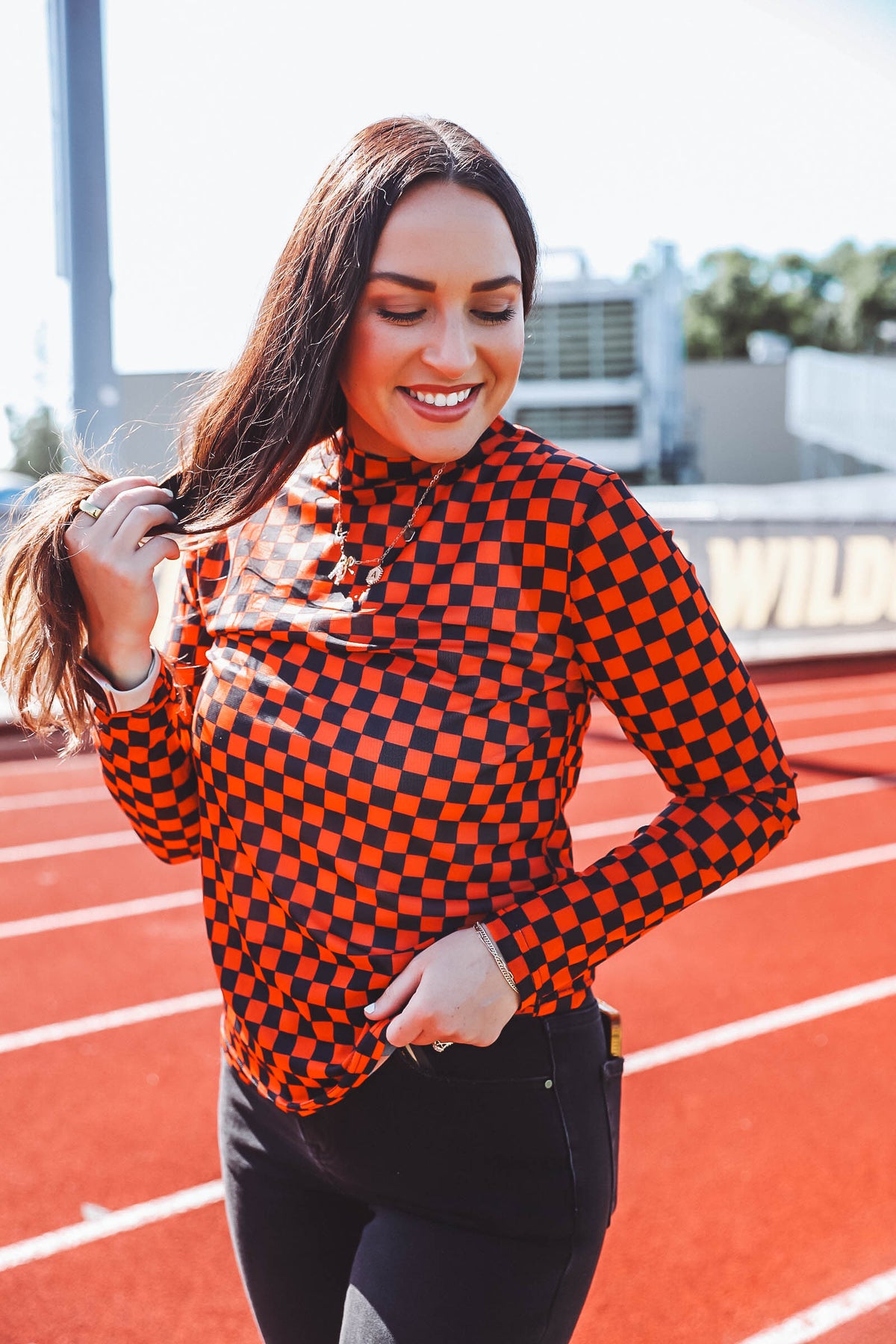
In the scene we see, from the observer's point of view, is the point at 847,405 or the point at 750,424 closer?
the point at 847,405

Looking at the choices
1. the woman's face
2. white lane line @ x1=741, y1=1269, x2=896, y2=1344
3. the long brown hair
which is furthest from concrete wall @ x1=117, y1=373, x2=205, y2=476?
white lane line @ x1=741, y1=1269, x2=896, y2=1344

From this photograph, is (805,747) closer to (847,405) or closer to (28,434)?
(847,405)

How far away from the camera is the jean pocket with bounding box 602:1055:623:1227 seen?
4.34 ft

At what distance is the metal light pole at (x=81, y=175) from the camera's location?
27.5 feet

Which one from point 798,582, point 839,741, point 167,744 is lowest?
point 839,741

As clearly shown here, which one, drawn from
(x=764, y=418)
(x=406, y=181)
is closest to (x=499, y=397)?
(x=406, y=181)

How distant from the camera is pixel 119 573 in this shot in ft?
4.61

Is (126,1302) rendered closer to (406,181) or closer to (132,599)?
(132,599)

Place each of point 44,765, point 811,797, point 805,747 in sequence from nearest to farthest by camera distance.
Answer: point 811,797, point 44,765, point 805,747

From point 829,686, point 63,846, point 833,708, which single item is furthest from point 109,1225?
point 829,686

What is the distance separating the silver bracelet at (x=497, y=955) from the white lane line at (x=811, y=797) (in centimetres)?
504

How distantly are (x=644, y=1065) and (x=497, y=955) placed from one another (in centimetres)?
289

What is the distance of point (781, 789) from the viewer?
1304 millimetres

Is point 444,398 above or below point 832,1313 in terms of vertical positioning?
above
